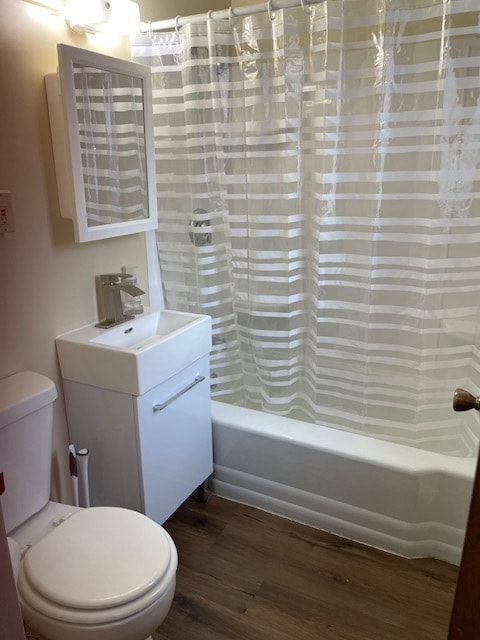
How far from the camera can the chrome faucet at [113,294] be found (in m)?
1.93

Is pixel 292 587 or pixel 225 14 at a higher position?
pixel 225 14

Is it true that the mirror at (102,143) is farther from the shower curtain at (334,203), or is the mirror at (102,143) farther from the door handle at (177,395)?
the door handle at (177,395)

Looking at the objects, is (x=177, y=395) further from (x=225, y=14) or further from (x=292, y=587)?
(x=225, y=14)

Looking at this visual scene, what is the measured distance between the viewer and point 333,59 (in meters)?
1.70

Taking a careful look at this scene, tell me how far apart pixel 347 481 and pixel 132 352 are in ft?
3.32

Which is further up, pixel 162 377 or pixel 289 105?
pixel 289 105

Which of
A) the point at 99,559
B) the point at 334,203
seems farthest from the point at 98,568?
the point at 334,203

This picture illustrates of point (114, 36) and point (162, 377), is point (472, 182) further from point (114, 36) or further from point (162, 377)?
point (114, 36)

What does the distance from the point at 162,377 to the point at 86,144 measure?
87 cm

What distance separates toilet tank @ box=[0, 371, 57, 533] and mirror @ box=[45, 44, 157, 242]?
55 cm

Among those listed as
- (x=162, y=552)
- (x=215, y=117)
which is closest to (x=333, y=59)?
(x=215, y=117)

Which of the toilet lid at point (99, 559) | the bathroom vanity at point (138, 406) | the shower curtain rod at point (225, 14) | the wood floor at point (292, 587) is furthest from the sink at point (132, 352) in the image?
the shower curtain rod at point (225, 14)

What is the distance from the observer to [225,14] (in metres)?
1.85

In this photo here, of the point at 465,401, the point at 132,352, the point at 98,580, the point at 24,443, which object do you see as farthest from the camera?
the point at 132,352
